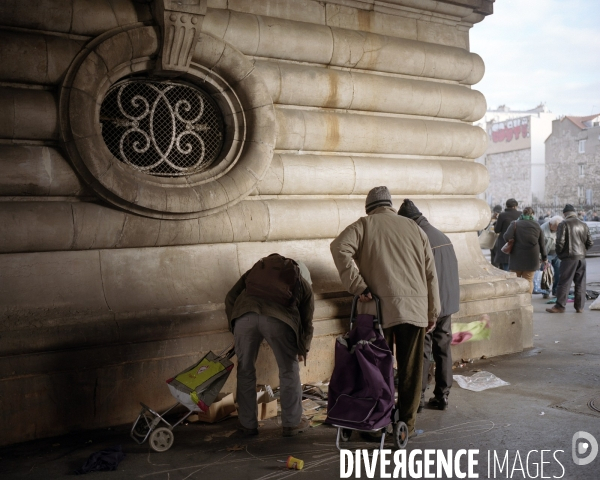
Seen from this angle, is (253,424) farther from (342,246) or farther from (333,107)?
(333,107)

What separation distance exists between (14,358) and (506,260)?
966cm

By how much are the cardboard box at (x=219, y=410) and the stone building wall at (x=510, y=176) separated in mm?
62478

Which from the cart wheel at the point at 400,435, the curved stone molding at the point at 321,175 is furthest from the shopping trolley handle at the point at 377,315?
the curved stone molding at the point at 321,175

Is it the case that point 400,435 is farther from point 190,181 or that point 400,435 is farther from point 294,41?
point 294,41

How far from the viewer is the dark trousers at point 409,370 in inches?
215

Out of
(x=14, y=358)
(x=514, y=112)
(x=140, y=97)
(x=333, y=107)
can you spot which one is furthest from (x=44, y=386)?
(x=514, y=112)

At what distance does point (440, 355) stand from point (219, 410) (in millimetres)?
2066

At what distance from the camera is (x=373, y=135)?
8.02 meters

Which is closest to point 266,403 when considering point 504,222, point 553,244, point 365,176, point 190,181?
point 190,181

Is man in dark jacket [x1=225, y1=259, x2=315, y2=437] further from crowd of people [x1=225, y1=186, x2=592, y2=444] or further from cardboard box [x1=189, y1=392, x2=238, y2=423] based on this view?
cardboard box [x1=189, y1=392, x2=238, y2=423]

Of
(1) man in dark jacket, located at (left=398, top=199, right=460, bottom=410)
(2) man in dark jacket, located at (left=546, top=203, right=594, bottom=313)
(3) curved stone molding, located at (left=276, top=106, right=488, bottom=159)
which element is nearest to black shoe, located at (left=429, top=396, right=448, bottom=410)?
(1) man in dark jacket, located at (left=398, top=199, right=460, bottom=410)

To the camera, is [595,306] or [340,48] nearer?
[340,48]

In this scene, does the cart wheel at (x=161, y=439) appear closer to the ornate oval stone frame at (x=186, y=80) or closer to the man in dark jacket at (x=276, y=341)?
the man in dark jacket at (x=276, y=341)

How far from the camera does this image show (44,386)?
5.57m
